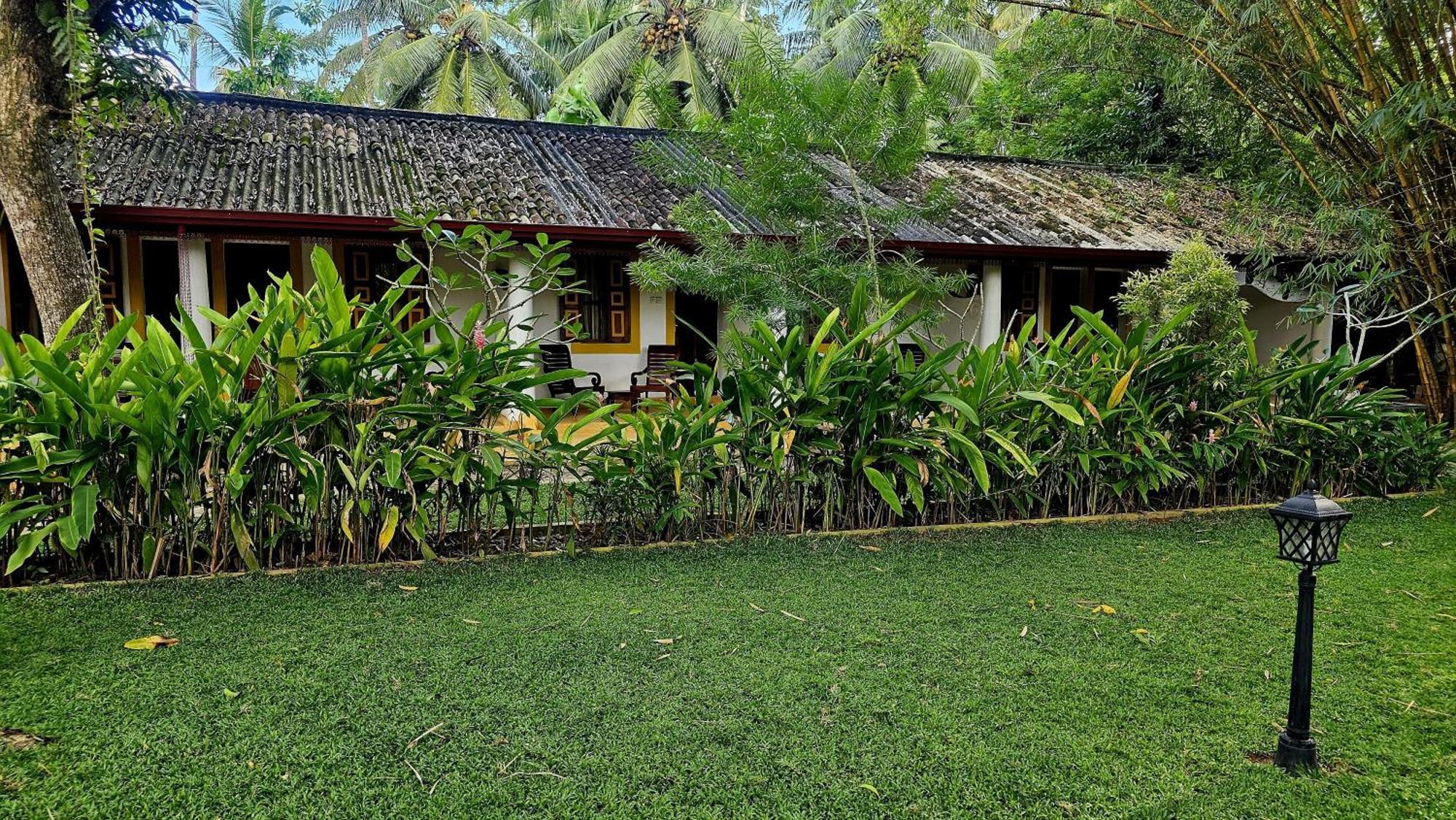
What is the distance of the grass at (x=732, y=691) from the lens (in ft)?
6.92

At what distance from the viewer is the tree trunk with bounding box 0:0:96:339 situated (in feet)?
16.9

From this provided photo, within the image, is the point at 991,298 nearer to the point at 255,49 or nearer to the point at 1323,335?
the point at 1323,335

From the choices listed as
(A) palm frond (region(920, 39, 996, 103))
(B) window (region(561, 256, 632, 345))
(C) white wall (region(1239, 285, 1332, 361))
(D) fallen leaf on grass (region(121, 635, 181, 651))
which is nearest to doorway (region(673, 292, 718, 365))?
(B) window (region(561, 256, 632, 345))

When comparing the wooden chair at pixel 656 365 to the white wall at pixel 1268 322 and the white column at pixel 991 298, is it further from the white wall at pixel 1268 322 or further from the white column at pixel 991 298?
the white wall at pixel 1268 322

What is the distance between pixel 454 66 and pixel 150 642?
18.3 metres

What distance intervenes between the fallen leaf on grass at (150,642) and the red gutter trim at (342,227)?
475cm

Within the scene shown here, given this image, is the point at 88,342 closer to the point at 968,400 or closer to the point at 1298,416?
the point at 968,400

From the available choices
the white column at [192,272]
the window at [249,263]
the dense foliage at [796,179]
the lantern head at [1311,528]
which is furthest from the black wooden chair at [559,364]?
the lantern head at [1311,528]

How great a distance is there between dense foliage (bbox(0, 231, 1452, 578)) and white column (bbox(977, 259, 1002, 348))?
491 centimetres

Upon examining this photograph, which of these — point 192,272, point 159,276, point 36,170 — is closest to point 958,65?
point 159,276

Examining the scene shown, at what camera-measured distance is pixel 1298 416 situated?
532 centimetres

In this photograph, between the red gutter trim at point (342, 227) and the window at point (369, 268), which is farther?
the window at point (369, 268)

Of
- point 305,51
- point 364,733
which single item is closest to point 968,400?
point 364,733

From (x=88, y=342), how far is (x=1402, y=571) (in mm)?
5786
